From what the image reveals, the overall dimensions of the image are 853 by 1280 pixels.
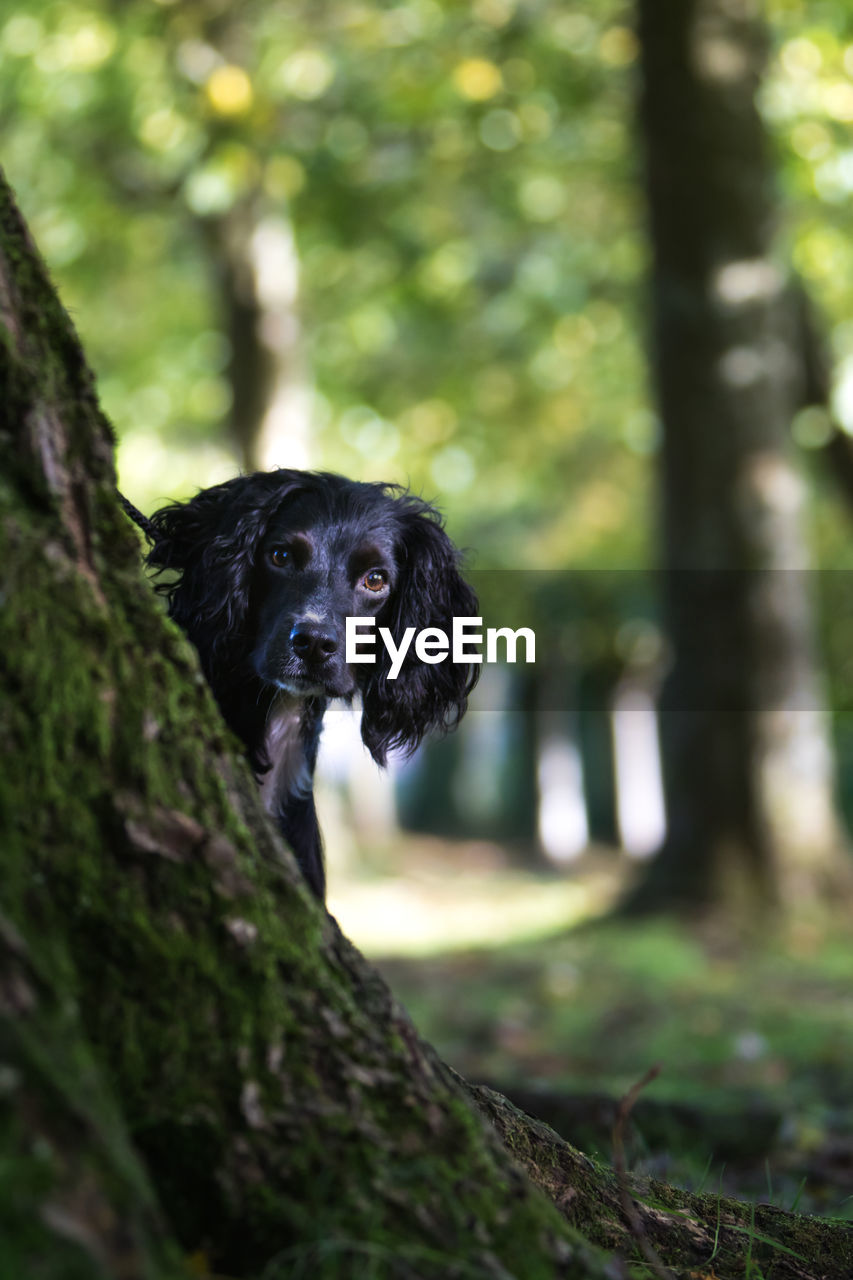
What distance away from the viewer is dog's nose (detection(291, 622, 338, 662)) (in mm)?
3295

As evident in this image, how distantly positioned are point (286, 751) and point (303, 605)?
1.33ft

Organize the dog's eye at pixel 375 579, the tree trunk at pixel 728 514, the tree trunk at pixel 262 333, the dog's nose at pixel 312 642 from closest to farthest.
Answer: the dog's nose at pixel 312 642 → the dog's eye at pixel 375 579 → the tree trunk at pixel 728 514 → the tree trunk at pixel 262 333

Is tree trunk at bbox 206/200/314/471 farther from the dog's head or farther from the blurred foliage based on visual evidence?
the dog's head

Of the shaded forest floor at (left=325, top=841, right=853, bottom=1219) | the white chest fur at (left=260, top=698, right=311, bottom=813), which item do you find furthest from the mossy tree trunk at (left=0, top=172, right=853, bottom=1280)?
the shaded forest floor at (left=325, top=841, right=853, bottom=1219)

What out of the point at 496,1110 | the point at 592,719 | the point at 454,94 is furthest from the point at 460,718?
the point at 592,719

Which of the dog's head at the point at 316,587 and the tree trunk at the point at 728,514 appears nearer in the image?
the dog's head at the point at 316,587

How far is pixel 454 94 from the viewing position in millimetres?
12016

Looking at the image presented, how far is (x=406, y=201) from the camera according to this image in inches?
518

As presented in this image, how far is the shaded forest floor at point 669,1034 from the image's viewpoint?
4.16m

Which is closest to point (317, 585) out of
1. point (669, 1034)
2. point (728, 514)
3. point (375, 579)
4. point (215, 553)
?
point (375, 579)

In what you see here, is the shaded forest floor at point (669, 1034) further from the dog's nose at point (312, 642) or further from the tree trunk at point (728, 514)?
the dog's nose at point (312, 642)

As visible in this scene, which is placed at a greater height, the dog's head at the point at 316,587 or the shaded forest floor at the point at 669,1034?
the dog's head at the point at 316,587

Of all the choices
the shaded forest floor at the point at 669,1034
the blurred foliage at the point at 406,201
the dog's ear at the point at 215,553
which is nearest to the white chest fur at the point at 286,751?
the dog's ear at the point at 215,553

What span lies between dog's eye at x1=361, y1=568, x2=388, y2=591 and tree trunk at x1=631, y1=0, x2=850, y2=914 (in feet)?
18.8
